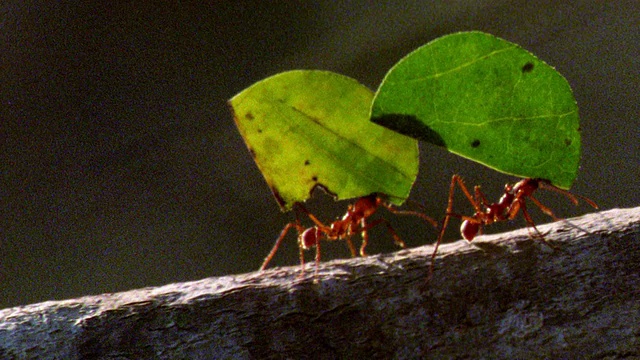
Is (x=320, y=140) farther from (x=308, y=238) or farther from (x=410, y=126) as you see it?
(x=308, y=238)

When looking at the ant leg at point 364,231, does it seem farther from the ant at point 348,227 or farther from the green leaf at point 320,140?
the green leaf at point 320,140

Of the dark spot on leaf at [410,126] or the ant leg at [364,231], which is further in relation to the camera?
the ant leg at [364,231]

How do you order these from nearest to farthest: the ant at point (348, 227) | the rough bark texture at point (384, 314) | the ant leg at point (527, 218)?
the rough bark texture at point (384, 314) < the ant leg at point (527, 218) < the ant at point (348, 227)

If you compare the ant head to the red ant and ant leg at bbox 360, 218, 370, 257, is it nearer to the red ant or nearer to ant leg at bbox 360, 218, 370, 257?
ant leg at bbox 360, 218, 370, 257

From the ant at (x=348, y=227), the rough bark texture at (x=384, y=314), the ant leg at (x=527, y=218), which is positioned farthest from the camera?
the ant at (x=348, y=227)

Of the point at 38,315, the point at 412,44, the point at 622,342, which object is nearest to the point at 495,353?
the point at 622,342

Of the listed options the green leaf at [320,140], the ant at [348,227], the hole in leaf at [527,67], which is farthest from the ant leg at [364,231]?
the hole in leaf at [527,67]

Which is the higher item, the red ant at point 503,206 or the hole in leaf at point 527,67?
the hole in leaf at point 527,67
